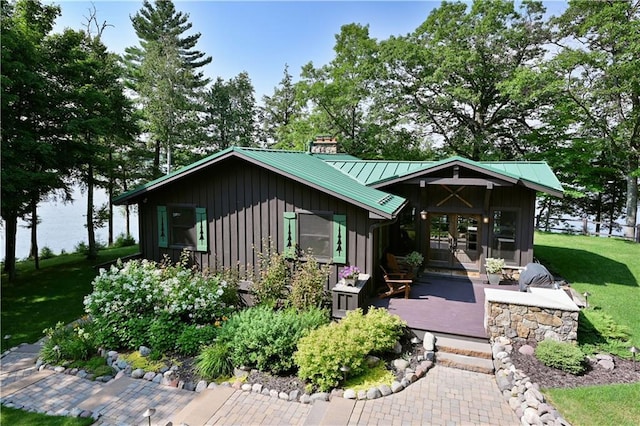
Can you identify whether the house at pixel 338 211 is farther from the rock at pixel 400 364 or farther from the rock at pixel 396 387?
the rock at pixel 396 387

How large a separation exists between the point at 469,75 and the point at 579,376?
18553mm

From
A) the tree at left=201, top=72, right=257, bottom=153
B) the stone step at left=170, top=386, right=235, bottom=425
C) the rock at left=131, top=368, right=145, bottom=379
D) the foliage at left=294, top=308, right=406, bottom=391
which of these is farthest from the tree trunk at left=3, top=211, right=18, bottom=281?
the tree at left=201, top=72, right=257, bottom=153

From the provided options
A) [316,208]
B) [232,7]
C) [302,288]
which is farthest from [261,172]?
[232,7]

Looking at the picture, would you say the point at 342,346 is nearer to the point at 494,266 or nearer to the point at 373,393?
the point at 373,393

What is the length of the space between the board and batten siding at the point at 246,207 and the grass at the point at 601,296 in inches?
168

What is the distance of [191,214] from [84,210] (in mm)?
13741

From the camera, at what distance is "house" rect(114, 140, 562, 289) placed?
26.5 ft

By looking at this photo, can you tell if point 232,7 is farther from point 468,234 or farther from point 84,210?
point 84,210

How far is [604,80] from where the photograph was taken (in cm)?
1684

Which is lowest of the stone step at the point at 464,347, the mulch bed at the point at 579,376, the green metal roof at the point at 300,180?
the mulch bed at the point at 579,376

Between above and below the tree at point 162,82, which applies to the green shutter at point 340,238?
below

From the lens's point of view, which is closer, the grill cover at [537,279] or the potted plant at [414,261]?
the grill cover at [537,279]

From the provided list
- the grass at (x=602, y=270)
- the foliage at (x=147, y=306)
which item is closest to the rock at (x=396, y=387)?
the foliage at (x=147, y=306)

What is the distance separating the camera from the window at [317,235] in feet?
26.3
